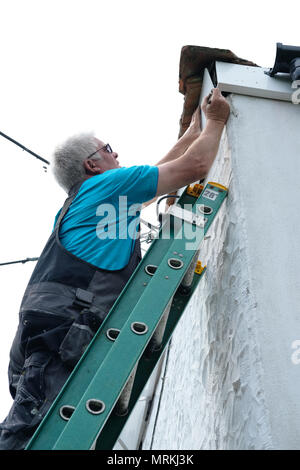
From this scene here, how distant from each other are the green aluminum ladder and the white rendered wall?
161mm

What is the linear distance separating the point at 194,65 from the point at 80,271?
1.48 meters

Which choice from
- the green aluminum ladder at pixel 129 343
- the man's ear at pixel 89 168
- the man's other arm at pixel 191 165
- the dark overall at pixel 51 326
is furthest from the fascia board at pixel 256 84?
the dark overall at pixel 51 326

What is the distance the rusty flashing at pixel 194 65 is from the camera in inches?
98.2

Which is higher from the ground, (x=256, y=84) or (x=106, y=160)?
(x=256, y=84)

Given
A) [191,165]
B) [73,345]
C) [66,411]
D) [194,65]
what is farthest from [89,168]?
[66,411]

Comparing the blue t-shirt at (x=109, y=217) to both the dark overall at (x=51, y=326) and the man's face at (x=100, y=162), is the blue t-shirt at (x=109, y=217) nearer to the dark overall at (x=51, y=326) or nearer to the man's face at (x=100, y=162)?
the dark overall at (x=51, y=326)

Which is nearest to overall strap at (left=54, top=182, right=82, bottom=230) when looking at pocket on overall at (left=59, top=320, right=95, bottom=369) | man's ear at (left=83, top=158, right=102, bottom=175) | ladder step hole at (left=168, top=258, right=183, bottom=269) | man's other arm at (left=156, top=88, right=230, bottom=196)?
man's ear at (left=83, top=158, right=102, bottom=175)

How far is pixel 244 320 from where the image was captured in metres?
1.58

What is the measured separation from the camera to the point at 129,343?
57.0 inches

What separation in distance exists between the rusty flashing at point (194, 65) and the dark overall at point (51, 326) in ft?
3.96

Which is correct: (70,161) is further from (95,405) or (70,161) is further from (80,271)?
(95,405)

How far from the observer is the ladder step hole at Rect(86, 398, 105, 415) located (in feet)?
4.31

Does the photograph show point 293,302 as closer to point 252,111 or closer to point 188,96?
point 252,111

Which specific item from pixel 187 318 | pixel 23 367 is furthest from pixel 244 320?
pixel 187 318
